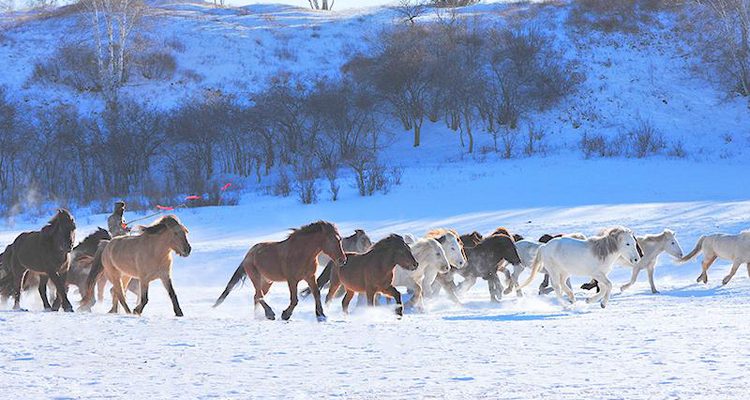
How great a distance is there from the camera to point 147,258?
9.82 m

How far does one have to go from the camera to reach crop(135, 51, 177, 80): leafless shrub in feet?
185

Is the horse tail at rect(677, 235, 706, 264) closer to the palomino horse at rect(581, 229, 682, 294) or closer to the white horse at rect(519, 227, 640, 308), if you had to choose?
the palomino horse at rect(581, 229, 682, 294)

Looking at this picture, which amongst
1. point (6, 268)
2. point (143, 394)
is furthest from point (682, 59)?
point (143, 394)

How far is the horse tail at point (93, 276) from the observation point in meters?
10.6

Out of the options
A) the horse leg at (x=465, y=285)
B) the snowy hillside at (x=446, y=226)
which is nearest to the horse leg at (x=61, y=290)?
the snowy hillside at (x=446, y=226)

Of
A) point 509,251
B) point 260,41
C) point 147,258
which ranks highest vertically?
point 260,41

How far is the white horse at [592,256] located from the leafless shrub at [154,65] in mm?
48444

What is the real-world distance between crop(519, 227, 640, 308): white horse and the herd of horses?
1 cm

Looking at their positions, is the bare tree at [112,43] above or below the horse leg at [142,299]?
above

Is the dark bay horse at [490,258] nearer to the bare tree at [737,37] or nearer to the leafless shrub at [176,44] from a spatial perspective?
the bare tree at [737,37]

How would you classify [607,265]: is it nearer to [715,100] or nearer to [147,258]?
[147,258]

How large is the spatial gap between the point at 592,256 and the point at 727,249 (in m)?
4.74

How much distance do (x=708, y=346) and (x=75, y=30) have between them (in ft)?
201

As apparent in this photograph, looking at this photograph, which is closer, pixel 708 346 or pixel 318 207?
pixel 708 346
